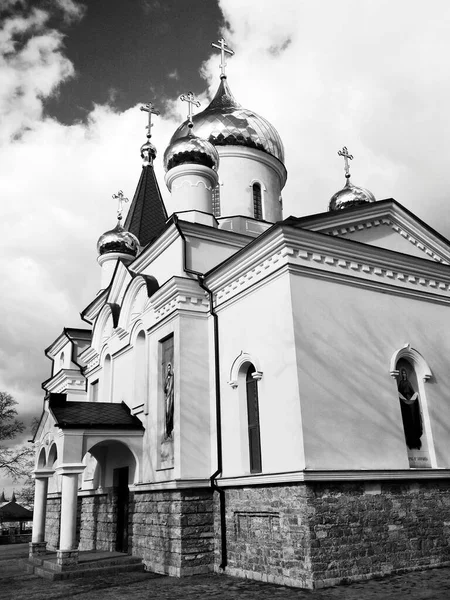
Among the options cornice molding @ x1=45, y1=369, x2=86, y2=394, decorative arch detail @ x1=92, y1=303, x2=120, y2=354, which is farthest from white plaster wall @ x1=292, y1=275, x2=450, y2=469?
cornice molding @ x1=45, y1=369, x2=86, y2=394

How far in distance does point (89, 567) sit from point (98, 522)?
3052 millimetres

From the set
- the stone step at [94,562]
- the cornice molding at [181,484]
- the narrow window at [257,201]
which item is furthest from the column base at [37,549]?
the narrow window at [257,201]

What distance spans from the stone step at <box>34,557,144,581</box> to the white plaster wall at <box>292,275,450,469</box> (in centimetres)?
416

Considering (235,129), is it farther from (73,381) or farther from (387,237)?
(73,381)

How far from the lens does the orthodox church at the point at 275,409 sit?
25.9 feet

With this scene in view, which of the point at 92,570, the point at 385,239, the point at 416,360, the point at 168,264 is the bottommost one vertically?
the point at 92,570

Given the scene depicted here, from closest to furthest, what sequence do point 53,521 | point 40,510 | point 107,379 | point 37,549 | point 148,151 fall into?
point 37,549, point 40,510, point 107,379, point 53,521, point 148,151

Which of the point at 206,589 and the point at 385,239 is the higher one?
the point at 385,239

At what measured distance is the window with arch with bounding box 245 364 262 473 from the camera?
8.98m

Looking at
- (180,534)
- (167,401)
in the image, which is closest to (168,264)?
(167,401)

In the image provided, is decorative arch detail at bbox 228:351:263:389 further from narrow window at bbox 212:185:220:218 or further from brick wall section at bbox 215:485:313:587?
narrow window at bbox 212:185:220:218

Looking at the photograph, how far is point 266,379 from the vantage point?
8805mm

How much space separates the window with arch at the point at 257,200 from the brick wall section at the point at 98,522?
25.4ft

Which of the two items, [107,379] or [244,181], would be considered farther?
[244,181]
